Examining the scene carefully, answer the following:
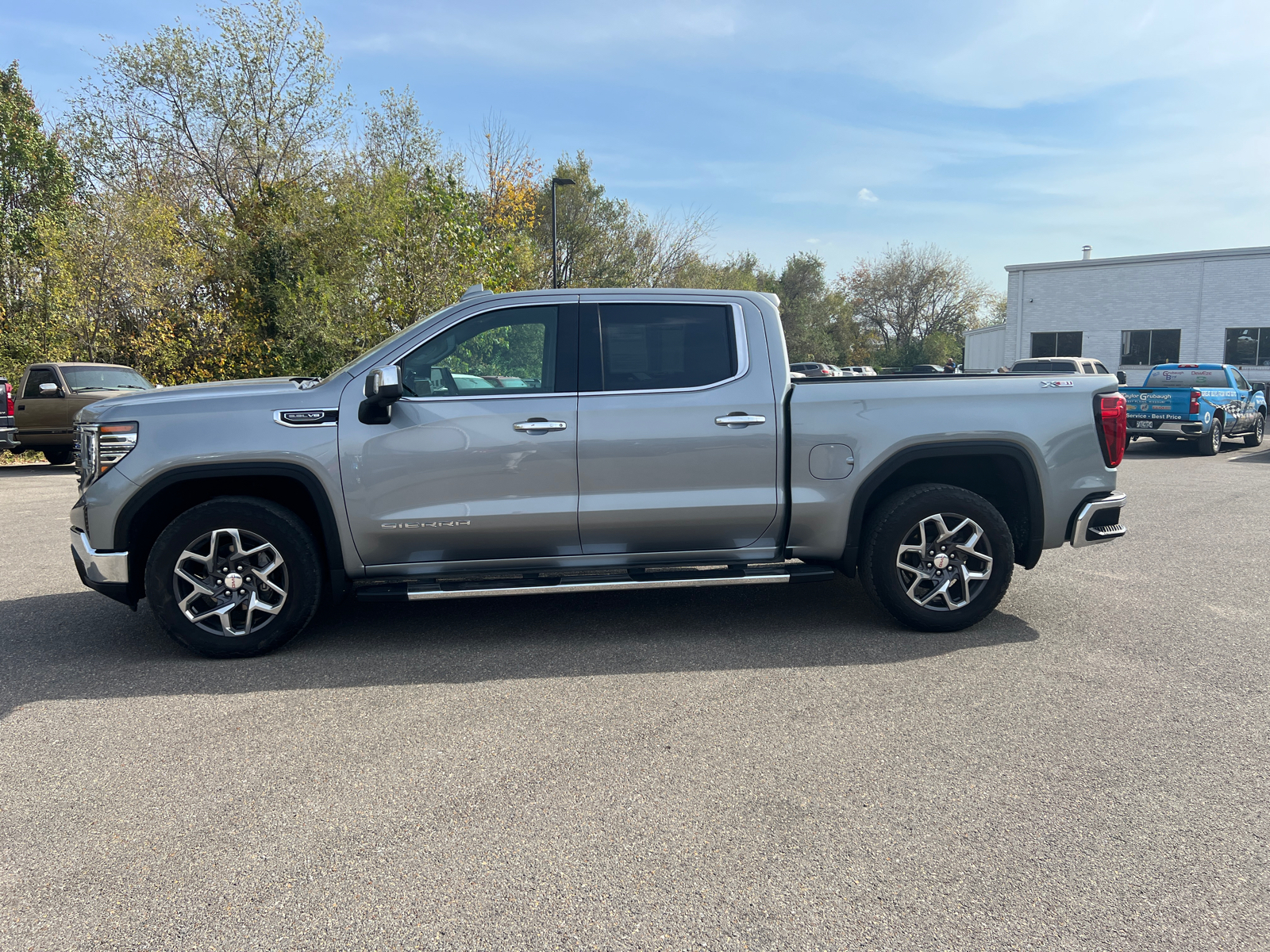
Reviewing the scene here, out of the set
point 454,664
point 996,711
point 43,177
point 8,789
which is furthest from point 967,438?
point 43,177

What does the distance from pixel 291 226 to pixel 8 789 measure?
21.9 meters

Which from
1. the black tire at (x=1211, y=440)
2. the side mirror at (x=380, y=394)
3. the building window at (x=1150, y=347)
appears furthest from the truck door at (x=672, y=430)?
the building window at (x=1150, y=347)

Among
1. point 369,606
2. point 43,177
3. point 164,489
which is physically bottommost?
point 369,606

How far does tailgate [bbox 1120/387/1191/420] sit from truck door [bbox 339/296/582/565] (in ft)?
53.0

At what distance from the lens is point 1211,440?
17.4m

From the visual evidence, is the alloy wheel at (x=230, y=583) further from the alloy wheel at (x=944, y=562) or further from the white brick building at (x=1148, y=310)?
the white brick building at (x=1148, y=310)

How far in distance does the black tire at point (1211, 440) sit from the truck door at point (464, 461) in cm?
1687

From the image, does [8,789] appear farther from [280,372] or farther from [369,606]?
[280,372]

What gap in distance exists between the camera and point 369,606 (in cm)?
591

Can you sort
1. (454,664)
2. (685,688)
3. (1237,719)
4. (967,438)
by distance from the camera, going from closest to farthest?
(1237,719)
(685,688)
(454,664)
(967,438)

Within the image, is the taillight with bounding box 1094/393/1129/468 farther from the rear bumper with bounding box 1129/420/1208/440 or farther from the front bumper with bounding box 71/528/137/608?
the rear bumper with bounding box 1129/420/1208/440

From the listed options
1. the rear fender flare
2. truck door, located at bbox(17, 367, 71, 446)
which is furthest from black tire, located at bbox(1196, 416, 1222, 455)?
truck door, located at bbox(17, 367, 71, 446)

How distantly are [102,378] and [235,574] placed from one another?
1415cm

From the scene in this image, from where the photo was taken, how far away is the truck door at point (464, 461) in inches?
185
